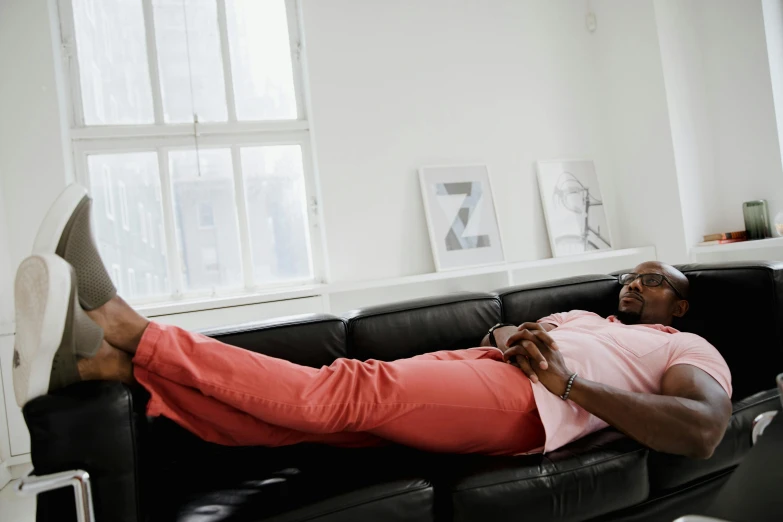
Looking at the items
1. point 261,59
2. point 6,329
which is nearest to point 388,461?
point 6,329

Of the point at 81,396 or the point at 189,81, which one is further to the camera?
the point at 189,81

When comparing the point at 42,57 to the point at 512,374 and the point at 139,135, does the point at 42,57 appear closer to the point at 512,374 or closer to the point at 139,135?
the point at 139,135

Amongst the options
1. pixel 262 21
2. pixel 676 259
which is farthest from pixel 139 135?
pixel 676 259

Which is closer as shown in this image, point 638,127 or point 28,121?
point 28,121

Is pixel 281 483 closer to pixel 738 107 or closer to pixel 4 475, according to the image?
pixel 4 475

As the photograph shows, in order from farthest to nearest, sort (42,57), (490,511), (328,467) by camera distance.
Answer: (42,57) < (328,467) < (490,511)

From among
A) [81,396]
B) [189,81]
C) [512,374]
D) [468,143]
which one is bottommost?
[512,374]

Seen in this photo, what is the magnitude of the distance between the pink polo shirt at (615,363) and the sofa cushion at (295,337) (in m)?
0.69

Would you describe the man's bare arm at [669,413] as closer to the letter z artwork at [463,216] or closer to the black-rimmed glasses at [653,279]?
the black-rimmed glasses at [653,279]

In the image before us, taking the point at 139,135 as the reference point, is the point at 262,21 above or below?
above

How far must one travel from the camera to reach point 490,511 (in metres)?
1.27

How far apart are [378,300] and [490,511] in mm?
2312

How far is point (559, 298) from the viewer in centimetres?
219

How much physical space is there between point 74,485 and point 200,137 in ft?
8.77
